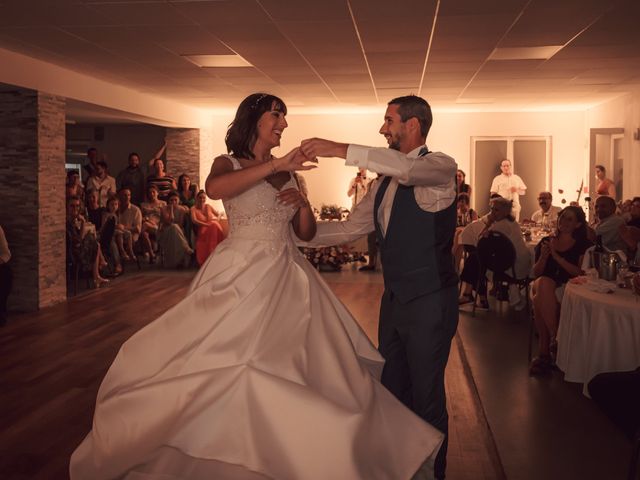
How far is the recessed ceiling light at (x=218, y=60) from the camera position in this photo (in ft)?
26.6

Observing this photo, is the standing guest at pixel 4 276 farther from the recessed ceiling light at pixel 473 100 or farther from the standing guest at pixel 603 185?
the standing guest at pixel 603 185

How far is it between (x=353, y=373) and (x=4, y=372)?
3.28 meters

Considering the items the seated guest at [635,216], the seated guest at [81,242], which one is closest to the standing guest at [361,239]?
the seated guest at [81,242]

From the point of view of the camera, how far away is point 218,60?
27.3ft

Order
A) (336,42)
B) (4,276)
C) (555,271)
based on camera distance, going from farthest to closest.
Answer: (336,42) < (4,276) < (555,271)

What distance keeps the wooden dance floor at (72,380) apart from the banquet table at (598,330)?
0.63 m

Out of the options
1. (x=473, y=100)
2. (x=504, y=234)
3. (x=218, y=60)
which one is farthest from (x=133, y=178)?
(x=504, y=234)

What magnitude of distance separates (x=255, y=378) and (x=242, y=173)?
731mm

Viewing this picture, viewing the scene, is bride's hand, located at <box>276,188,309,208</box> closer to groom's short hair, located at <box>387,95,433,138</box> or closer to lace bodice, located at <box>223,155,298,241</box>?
lace bodice, located at <box>223,155,298,241</box>

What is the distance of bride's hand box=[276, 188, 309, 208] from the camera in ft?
9.34

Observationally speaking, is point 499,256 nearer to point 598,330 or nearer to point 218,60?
point 598,330

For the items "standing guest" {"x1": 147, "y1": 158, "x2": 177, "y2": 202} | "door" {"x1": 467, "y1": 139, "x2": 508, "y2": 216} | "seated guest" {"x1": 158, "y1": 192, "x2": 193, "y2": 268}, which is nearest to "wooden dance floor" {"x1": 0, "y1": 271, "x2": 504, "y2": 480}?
"seated guest" {"x1": 158, "y1": 192, "x2": 193, "y2": 268}

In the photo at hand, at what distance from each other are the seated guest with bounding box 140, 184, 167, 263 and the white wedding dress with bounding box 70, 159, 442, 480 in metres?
9.57

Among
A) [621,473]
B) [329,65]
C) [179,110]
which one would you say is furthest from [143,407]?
[179,110]
